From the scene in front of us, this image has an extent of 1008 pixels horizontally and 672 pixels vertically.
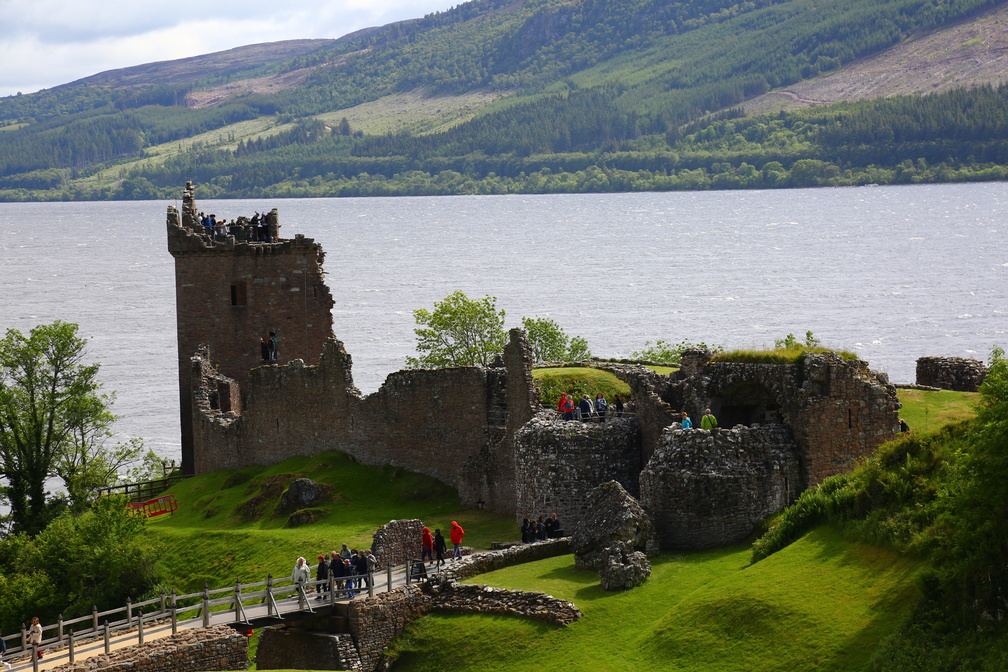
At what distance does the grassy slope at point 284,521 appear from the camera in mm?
45781

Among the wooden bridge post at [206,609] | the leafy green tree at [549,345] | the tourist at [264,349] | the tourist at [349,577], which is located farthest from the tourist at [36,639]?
the leafy green tree at [549,345]

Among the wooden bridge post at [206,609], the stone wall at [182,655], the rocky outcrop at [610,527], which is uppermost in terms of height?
the rocky outcrop at [610,527]

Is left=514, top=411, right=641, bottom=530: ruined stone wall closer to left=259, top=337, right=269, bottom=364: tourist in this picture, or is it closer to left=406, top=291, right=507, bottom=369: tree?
left=259, top=337, right=269, bottom=364: tourist

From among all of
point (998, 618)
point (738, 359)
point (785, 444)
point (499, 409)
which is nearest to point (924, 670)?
point (998, 618)

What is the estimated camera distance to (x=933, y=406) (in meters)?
45.0

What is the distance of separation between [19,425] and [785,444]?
126ft

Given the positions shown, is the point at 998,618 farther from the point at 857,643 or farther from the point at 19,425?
the point at 19,425

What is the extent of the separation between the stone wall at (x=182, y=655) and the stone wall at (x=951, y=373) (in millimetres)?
26803

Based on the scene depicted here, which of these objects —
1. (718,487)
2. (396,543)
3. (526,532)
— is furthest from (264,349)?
(718,487)

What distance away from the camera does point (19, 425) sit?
63938 mm

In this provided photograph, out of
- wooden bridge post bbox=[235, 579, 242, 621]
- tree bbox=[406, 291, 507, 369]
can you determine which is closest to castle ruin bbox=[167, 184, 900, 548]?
wooden bridge post bbox=[235, 579, 242, 621]

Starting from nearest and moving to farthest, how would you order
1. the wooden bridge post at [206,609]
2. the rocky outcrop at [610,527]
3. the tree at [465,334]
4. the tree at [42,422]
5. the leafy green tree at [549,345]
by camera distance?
the rocky outcrop at [610,527]
the wooden bridge post at [206,609]
the tree at [42,422]
the tree at [465,334]
the leafy green tree at [549,345]

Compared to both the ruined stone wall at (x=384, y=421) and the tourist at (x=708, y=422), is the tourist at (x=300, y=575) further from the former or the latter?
the tourist at (x=708, y=422)

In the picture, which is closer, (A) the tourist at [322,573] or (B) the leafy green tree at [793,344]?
(A) the tourist at [322,573]
